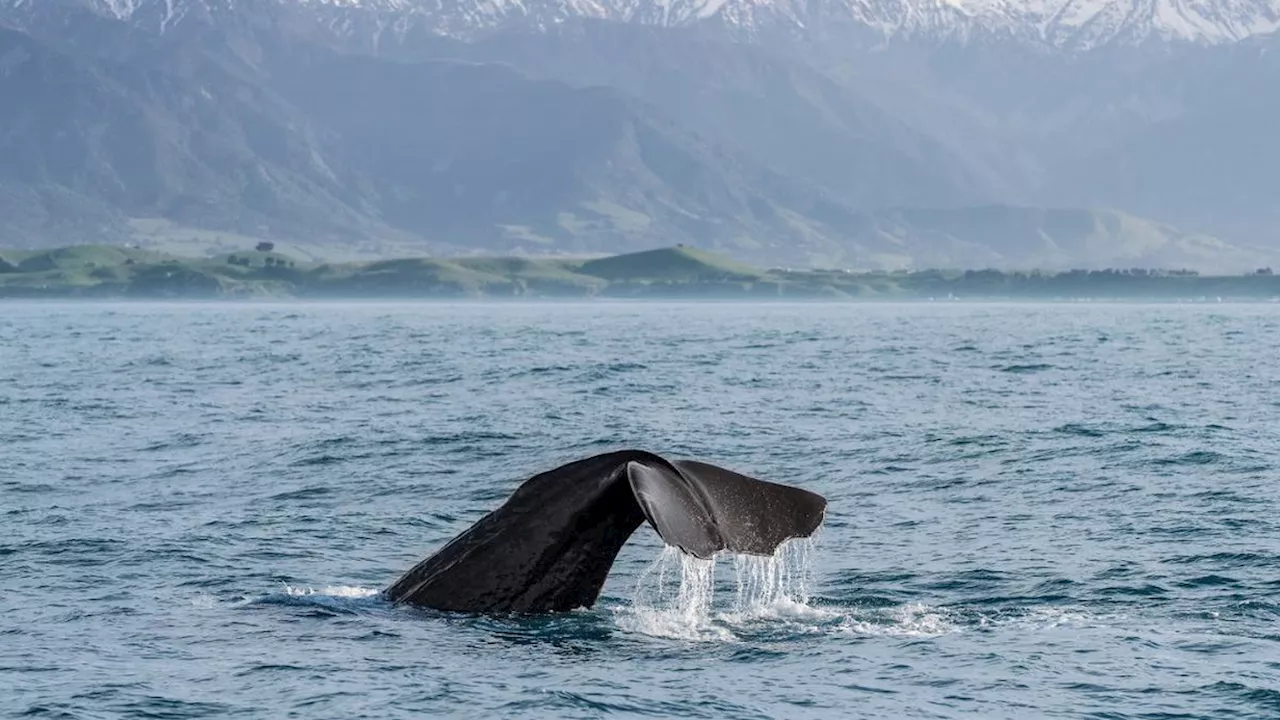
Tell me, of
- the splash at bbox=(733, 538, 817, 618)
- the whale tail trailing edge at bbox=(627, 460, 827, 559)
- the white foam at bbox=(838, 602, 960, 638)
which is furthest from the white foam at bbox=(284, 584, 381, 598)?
the whale tail trailing edge at bbox=(627, 460, 827, 559)

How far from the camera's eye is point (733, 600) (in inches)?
778

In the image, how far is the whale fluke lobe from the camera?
14102mm

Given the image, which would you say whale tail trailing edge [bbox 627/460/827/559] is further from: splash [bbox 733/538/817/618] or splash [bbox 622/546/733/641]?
splash [bbox 733/538/817/618]

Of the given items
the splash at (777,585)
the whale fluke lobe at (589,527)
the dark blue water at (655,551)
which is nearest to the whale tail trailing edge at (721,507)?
the whale fluke lobe at (589,527)

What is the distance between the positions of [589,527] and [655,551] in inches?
316

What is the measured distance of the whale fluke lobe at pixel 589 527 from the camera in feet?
46.3

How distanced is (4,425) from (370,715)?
30852mm

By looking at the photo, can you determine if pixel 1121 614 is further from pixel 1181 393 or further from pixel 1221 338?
pixel 1221 338

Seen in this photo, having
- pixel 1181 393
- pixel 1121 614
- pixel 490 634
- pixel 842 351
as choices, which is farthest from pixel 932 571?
pixel 842 351

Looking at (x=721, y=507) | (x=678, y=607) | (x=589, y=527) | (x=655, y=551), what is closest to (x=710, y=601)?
(x=678, y=607)

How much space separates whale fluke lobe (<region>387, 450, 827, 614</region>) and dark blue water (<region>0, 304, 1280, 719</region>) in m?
0.42

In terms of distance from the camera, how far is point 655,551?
78.0 feet

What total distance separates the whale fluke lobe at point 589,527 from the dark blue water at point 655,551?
0.42 m

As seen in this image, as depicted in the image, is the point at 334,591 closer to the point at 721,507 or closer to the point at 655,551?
the point at 655,551
